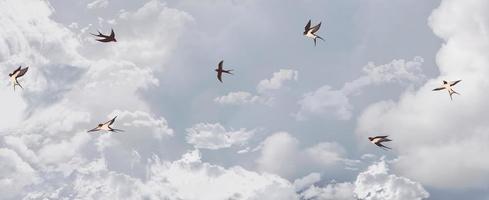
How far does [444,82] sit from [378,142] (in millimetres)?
11310

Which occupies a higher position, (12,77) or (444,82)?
(444,82)

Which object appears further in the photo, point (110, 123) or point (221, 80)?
point (221, 80)

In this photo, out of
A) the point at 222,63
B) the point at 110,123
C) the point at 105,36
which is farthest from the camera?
the point at 222,63

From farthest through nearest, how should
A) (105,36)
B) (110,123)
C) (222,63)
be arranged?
1. (222,63)
2. (105,36)
3. (110,123)

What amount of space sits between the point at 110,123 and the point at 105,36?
9.73 meters

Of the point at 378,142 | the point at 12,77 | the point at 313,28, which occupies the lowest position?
the point at 378,142

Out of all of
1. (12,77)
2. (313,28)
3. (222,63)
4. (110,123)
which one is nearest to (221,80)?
(222,63)

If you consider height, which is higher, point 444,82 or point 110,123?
point 444,82

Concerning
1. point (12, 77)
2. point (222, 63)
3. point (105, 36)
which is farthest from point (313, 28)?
point (12, 77)

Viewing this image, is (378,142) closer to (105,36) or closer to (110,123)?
(110,123)

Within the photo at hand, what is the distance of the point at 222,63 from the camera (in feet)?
221

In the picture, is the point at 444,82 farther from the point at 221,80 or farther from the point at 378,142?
the point at 221,80

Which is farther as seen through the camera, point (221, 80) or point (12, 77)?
point (221, 80)

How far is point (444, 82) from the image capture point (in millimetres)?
61531
